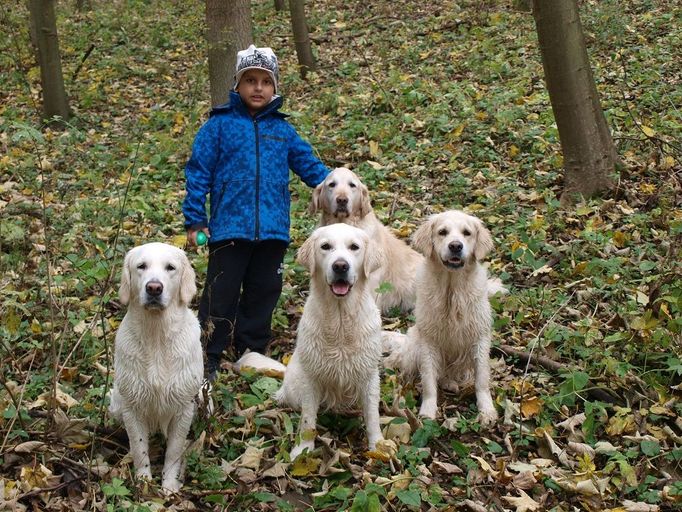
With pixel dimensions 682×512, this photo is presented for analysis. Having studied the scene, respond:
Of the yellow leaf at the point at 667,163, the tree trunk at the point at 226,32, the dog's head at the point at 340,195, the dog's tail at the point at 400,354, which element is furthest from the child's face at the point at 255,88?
the yellow leaf at the point at 667,163

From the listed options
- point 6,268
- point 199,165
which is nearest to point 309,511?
point 199,165

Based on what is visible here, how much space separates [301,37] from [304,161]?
878 centimetres

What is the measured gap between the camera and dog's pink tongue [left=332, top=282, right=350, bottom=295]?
3912 millimetres

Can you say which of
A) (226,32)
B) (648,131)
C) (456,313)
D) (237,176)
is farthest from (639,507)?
(226,32)

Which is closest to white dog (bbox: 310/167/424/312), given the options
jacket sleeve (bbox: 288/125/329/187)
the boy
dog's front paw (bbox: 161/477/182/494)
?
jacket sleeve (bbox: 288/125/329/187)

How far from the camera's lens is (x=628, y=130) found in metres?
7.93

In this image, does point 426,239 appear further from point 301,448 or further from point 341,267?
point 301,448

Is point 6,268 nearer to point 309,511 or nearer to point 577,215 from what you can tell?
point 309,511

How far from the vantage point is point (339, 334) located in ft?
13.1

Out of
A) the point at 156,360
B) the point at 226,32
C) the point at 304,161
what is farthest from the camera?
the point at 226,32

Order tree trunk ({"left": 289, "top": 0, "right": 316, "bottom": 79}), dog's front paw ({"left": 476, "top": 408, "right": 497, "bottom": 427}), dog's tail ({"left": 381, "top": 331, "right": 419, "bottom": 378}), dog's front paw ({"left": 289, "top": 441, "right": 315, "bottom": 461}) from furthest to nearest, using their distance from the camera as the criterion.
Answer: tree trunk ({"left": 289, "top": 0, "right": 316, "bottom": 79}), dog's tail ({"left": 381, "top": 331, "right": 419, "bottom": 378}), dog's front paw ({"left": 476, "top": 408, "right": 497, "bottom": 427}), dog's front paw ({"left": 289, "top": 441, "right": 315, "bottom": 461})

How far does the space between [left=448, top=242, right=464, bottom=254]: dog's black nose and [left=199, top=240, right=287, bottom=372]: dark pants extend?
1.39 metres

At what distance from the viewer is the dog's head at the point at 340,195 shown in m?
5.62

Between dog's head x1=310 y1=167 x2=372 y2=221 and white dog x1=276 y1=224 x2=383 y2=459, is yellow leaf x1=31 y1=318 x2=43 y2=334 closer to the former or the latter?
white dog x1=276 y1=224 x2=383 y2=459
